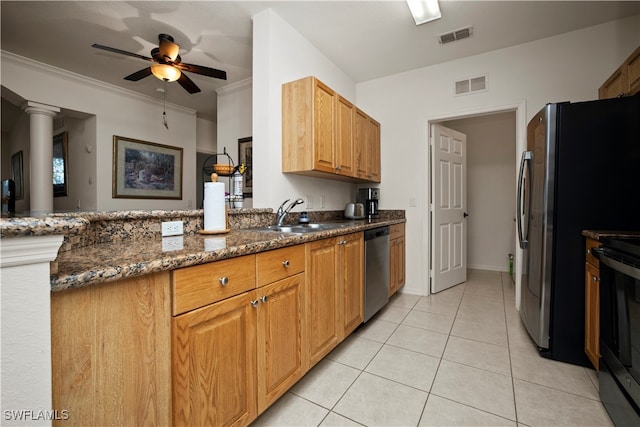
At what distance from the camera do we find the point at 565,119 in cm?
177

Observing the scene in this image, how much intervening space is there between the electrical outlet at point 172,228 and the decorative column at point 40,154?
316 centimetres

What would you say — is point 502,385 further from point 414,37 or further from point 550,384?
point 414,37

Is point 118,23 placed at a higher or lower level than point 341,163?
higher

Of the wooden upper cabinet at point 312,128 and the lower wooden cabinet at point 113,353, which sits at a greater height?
the wooden upper cabinet at point 312,128

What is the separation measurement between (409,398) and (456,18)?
2.90 meters

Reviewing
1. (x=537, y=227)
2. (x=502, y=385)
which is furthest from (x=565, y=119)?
(x=502, y=385)

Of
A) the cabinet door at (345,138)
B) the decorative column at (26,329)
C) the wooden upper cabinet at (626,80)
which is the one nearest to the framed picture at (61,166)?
the cabinet door at (345,138)

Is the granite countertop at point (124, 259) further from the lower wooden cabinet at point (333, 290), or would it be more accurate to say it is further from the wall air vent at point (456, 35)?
the wall air vent at point (456, 35)

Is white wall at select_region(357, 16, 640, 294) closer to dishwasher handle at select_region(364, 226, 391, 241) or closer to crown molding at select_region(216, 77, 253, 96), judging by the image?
dishwasher handle at select_region(364, 226, 391, 241)

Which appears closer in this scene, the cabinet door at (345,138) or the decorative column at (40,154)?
→ the cabinet door at (345,138)

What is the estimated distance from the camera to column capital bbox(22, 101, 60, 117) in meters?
3.26

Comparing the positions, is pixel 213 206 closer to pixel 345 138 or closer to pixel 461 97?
pixel 345 138

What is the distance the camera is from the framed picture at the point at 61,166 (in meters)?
4.20

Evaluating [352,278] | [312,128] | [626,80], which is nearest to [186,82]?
[312,128]
